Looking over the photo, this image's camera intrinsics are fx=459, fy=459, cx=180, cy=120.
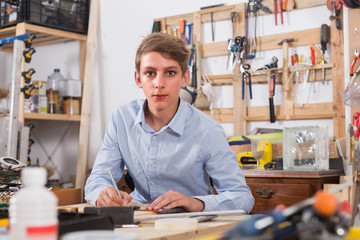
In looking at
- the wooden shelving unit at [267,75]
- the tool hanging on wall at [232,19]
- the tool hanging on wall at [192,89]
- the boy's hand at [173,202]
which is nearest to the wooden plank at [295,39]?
the wooden shelving unit at [267,75]

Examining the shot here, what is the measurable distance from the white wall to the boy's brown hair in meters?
1.53

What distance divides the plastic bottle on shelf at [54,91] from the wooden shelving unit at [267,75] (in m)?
1.02

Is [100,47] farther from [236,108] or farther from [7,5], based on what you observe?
[236,108]

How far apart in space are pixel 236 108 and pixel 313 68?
601mm

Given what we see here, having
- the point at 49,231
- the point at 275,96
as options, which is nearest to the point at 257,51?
the point at 275,96

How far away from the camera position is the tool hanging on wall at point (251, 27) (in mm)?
3170

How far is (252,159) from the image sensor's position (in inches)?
111

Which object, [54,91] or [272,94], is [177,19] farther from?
[54,91]

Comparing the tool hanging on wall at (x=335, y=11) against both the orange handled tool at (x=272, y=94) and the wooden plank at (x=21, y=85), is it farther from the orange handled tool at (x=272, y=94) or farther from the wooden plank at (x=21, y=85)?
the wooden plank at (x=21, y=85)

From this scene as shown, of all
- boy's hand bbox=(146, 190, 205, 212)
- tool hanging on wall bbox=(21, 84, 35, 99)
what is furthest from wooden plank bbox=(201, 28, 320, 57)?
boy's hand bbox=(146, 190, 205, 212)

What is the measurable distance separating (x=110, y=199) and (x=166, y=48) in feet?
1.91

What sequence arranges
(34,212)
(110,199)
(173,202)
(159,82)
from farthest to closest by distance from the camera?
(159,82)
(110,199)
(173,202)
(34,212)

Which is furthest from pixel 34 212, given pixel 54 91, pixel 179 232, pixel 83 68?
pixel 83 68

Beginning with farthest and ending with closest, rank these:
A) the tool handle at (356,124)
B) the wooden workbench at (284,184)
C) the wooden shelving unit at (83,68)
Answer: the wooden shelving unit at (83,68)
the tool handle at (356,124)
the wooden workbench at (284,184)
